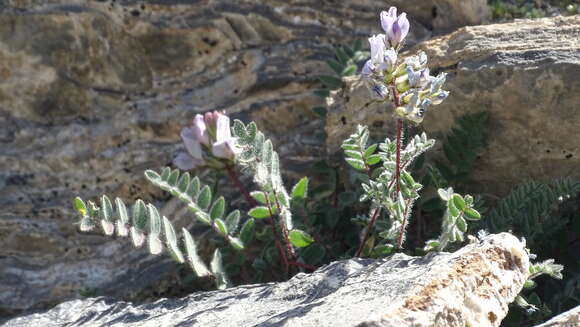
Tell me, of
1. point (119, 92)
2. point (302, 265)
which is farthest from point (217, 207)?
point (119, 92)

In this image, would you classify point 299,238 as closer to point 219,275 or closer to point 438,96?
point 219,275

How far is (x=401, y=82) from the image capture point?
2516 millimetres

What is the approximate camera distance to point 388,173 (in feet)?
9.09

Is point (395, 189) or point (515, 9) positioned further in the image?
point (515, 9)

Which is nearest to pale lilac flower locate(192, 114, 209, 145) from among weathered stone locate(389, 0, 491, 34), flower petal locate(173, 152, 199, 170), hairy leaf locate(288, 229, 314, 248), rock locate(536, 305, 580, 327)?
flower petal locate(173, 152, 199, 170)

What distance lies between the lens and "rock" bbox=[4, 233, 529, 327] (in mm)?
2107

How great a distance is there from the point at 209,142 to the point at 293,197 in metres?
0.44

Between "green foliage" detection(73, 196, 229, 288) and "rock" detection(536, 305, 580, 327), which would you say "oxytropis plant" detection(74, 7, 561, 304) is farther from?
"rock" detection(536, 305, 580, 327)

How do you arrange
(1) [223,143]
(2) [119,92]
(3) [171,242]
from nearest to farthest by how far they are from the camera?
(3) [171,242]
(1) [223,143]
(2) [119,92]

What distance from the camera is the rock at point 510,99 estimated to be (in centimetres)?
310

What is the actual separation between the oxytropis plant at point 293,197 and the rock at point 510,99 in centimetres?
22

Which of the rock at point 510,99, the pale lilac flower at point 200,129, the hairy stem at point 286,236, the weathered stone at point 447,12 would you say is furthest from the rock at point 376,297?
the weathered stone at point 447,12

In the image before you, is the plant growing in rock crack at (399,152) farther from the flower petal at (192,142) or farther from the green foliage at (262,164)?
the flower petal at (192,142)

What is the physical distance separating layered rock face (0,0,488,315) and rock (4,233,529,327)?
1088mm
